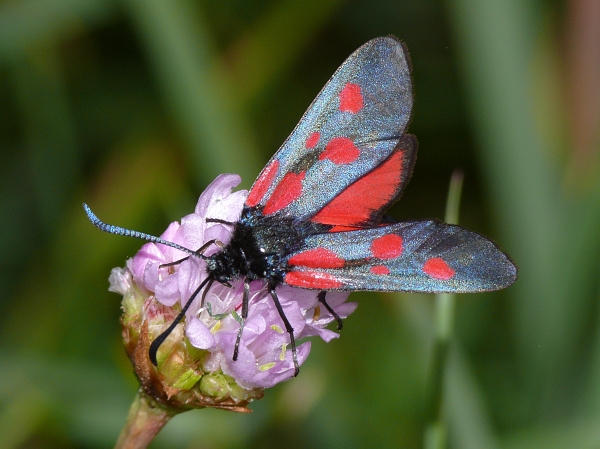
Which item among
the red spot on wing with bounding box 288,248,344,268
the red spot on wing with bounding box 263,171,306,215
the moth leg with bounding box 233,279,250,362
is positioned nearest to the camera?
the moth leg with bounding box 233,279,250,362

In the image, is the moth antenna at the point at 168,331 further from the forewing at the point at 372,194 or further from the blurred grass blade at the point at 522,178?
the blurred grass blade at the point at 522,178

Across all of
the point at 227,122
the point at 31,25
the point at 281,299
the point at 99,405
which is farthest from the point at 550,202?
the point at 31,25

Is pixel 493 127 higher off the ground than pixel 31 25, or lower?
lower

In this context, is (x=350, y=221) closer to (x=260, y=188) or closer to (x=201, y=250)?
(x=260, y=188)

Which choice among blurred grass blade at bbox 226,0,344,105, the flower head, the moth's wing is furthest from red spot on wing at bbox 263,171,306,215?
blurred grass blade at bbox 226,0,344,105

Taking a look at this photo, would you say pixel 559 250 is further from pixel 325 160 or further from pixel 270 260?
pixel 270 260

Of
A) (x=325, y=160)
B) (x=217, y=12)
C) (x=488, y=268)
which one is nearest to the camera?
(x=488, y=268)

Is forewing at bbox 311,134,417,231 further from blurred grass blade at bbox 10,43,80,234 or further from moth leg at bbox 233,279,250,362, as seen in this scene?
blurred grass blade at bbox 10,43,80,234
